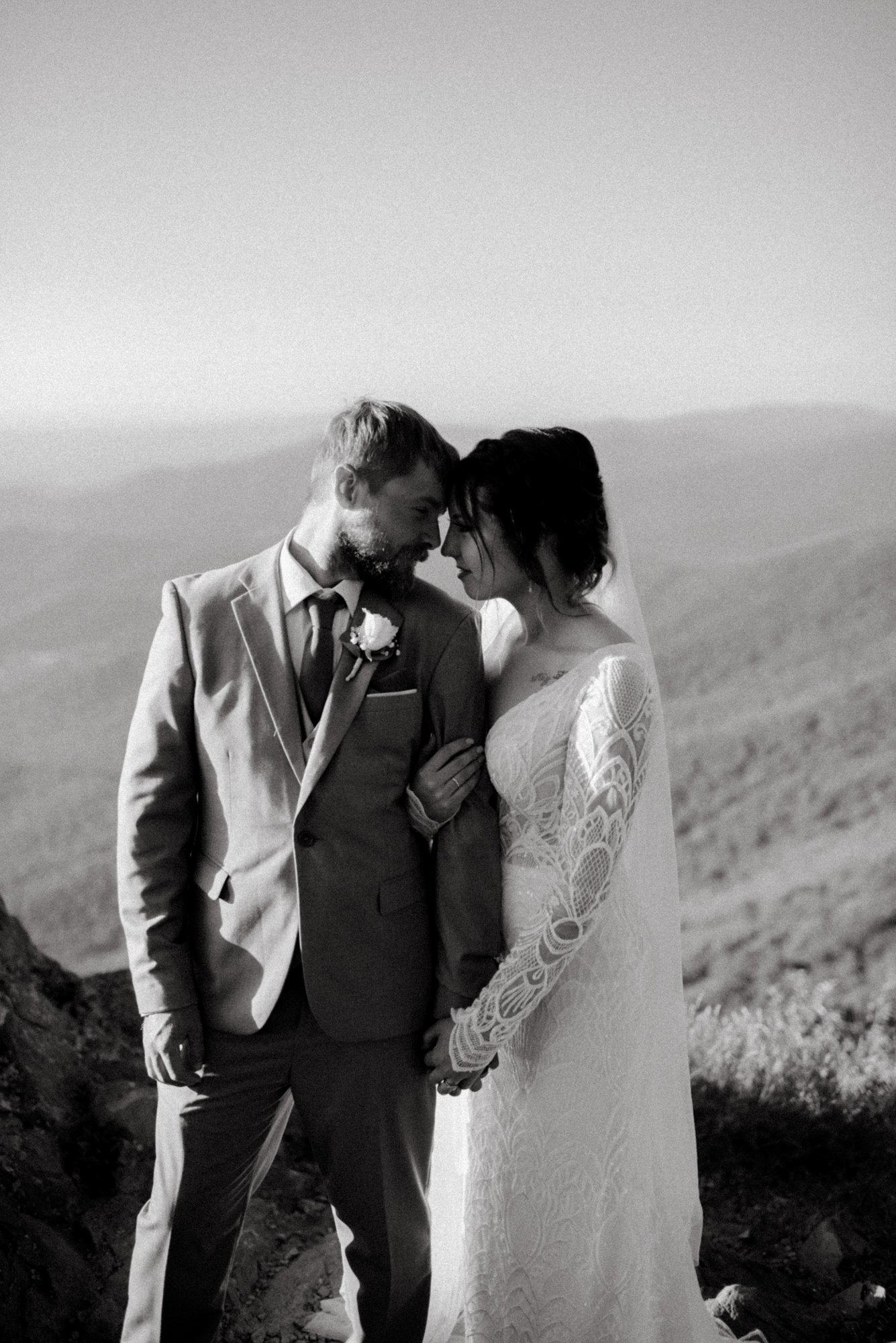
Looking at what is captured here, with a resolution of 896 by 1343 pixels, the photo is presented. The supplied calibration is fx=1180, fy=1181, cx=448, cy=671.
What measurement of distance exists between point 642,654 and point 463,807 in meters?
0.45

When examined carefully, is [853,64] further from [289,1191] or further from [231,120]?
[289,1191]

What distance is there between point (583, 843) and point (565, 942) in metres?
0.17

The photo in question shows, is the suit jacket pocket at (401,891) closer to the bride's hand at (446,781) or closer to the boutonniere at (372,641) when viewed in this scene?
the bride's hand at (446,781)

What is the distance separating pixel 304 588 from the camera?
1.98m

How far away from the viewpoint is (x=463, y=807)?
2002 mm

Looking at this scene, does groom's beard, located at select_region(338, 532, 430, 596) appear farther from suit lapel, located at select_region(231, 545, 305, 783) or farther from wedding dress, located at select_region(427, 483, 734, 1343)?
wedding dress, located at select_region(427, 483, 734, 1343)

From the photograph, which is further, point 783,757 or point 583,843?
point 783,757

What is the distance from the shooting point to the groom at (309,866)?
1926 millimetres

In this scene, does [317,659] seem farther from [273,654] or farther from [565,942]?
[565,942]

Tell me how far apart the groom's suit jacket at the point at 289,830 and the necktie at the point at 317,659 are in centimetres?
3

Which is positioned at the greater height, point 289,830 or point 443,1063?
point 289,830

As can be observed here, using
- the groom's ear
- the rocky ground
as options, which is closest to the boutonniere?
the groom's ear

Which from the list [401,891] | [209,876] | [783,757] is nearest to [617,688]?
[401,891]

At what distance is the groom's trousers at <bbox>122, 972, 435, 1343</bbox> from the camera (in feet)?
6.51
